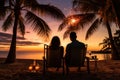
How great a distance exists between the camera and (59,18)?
17.2m

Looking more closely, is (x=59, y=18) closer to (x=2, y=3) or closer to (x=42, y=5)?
(x=42, y=5)

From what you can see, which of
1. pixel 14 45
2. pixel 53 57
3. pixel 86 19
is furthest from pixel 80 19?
pixel 53 57

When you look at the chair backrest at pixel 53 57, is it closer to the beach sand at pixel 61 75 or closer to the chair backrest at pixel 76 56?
the beach sand at pixel 61 75

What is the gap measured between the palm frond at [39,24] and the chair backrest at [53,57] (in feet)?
18.4

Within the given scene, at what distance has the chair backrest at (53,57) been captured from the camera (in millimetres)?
10867

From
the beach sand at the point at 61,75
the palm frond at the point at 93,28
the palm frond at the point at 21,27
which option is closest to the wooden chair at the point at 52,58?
the beach sand at the point at 61,75

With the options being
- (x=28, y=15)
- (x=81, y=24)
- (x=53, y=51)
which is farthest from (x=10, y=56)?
(x=53, y=51)

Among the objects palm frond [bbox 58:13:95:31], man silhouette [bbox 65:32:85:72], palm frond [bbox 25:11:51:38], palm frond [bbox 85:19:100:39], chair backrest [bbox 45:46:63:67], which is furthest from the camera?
palm frond [bbox 85:19:100:39]

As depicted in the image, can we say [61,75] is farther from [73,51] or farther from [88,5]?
[88,5]

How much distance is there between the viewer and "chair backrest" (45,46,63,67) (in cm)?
1087

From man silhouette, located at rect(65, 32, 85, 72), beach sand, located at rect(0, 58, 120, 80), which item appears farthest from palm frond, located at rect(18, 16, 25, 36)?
man silhouette, located at rect(65, 32, 85, 72)

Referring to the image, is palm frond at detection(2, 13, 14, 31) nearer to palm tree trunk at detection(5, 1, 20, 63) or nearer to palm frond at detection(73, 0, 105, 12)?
palm tree trunk at detection(5, 1, 20, 63)

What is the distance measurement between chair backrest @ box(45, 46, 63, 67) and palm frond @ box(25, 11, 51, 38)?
5.60 meters

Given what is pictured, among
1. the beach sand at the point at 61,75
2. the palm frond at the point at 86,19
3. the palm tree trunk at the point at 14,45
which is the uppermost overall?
the palm frond at the point at 86,19
